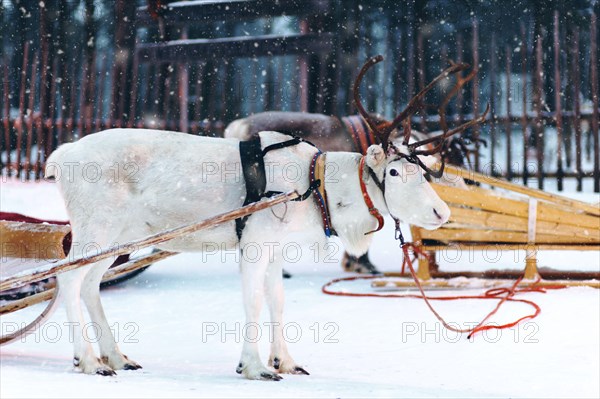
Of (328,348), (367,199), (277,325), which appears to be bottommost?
(328,348)

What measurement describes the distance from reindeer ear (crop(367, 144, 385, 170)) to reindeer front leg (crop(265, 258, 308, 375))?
0.73 metres

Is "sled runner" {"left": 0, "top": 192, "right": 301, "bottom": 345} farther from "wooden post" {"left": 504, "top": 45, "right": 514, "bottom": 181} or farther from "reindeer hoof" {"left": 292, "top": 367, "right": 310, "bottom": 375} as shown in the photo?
"wooden post" {"left": 504, "top": 45, "right": 514, "bottom": 181}

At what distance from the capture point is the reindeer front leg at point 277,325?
13.3 feet

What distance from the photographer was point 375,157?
388cm

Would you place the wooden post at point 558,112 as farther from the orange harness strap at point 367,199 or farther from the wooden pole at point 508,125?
the orange harness strap at point 367,199

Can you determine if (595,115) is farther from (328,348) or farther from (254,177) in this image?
(254,177)

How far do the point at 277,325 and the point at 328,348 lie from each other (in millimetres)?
921

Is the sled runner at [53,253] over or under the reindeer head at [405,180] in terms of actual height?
under

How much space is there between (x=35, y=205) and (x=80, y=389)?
8.15 metres

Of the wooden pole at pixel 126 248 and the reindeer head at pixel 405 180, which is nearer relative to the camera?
the wooden pole at pixel 126 248

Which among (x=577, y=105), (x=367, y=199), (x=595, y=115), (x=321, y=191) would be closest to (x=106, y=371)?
(x=321, y=191)

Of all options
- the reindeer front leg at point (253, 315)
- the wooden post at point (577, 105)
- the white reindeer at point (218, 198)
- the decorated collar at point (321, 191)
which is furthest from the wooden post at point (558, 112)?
the reindeer front leg at point (253, 315)

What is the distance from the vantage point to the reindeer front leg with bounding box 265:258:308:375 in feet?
13.3

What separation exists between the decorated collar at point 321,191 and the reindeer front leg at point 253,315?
339 millimetres
